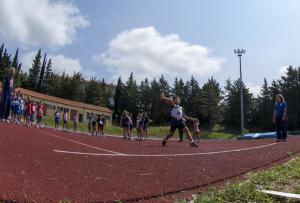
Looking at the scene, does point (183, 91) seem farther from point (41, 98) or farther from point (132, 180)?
point (132, 180)

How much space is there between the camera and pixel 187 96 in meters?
100

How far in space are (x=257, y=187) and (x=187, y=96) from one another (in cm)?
9512

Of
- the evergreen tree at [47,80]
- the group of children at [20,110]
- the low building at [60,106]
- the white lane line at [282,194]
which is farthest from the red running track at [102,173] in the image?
the evergreen tree at [47,80]

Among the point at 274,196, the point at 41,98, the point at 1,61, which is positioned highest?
the point at 1,61

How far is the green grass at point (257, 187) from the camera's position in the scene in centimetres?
491

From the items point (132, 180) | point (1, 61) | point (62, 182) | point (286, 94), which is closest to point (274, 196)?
point (132, 180)

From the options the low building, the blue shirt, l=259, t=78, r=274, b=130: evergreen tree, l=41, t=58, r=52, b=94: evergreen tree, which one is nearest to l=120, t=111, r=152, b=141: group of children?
the blue shirt

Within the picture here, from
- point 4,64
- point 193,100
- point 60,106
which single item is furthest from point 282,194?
point 4,64

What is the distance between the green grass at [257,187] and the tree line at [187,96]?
7139cm

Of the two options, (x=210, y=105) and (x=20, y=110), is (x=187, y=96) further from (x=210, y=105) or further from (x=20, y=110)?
(x=20, y=110)

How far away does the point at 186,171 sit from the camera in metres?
6.96

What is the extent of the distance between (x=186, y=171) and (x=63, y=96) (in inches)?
3595

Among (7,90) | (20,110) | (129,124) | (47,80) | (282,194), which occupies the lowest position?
(282,194)

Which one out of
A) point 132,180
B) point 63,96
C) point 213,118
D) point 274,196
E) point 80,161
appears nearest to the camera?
point 274,196
